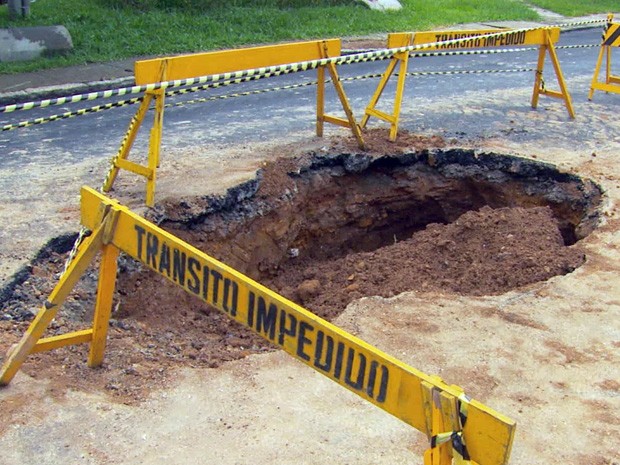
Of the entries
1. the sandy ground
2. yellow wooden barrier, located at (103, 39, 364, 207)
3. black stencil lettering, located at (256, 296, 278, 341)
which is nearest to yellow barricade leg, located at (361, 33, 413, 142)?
yellow wooden barrier, located at (103, 39, 364, 207)

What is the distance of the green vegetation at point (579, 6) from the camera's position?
23016 millimetres

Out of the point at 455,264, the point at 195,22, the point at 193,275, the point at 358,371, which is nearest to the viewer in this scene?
the point at 358,371

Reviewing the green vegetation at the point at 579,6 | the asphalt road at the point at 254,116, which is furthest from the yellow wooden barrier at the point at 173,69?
the green vegetation at the point at 579,6

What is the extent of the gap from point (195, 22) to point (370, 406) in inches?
519

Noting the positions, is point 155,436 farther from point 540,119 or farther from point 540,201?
point 540,119

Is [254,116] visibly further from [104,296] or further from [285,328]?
→ [285,328]

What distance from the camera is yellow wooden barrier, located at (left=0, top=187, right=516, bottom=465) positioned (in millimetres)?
3051

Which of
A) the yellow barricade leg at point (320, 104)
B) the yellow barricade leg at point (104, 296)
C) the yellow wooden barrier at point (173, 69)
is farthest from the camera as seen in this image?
the yellow barricade leg at point (320, 104)

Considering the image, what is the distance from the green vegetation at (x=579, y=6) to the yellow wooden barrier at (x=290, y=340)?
69.2ft

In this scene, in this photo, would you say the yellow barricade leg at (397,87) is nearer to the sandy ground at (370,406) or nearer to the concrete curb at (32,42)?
the sandy ground at (370,406)

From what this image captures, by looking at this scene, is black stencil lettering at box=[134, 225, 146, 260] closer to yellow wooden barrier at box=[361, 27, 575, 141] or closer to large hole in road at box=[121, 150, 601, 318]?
large hole in road at box=[121, 150, 601, 318]

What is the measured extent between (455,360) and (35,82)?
374 inches

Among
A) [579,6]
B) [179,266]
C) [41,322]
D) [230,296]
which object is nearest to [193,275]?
[179,266]

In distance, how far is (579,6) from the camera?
78.8 feet
